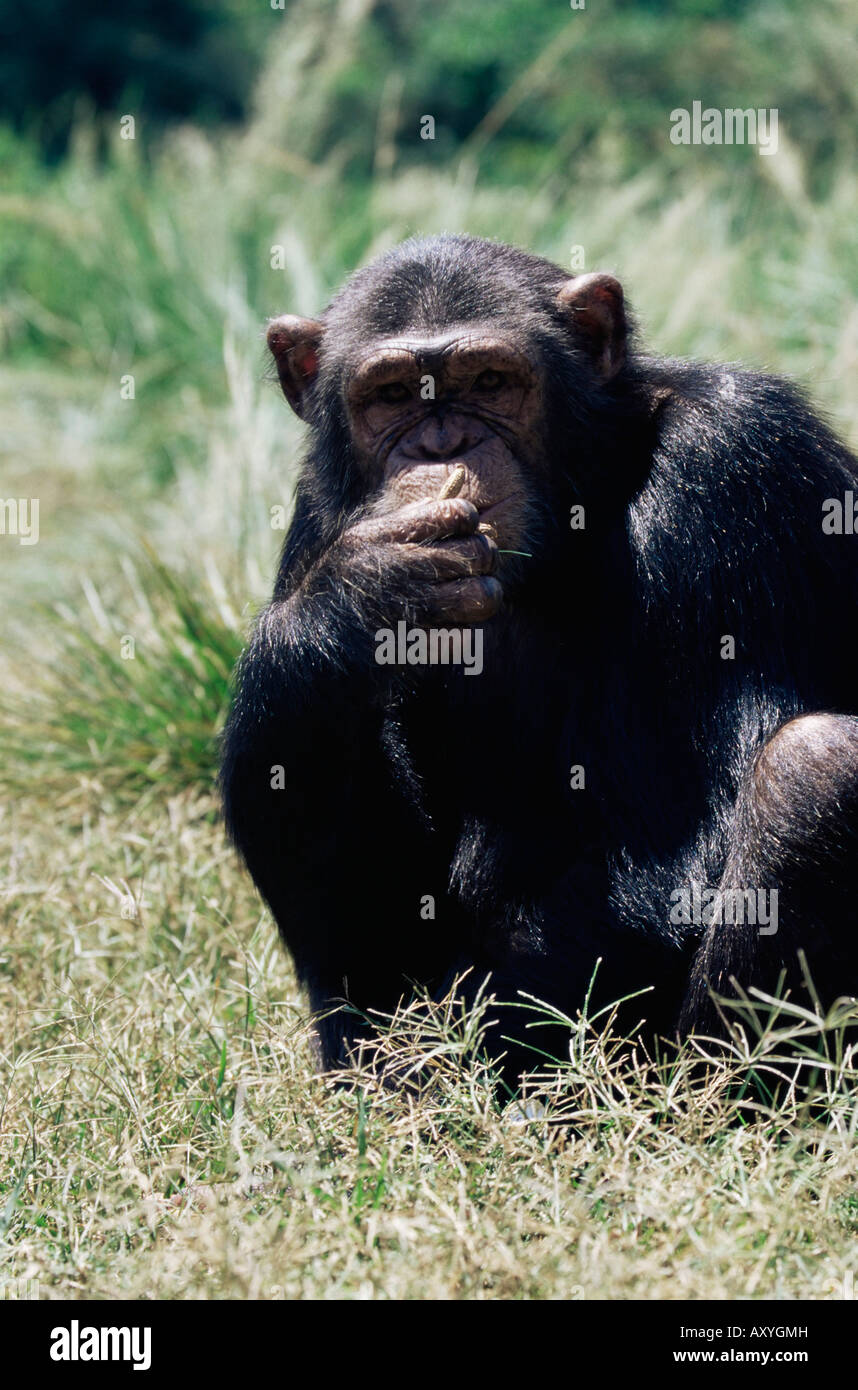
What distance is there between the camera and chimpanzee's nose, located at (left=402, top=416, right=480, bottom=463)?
4391mm

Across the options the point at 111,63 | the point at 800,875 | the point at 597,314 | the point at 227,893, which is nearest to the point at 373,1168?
the point at 800,875

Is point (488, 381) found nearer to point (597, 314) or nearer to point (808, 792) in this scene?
point (597, 314)

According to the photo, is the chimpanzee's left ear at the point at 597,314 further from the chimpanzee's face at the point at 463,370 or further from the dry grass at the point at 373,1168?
the dry grass at the point at 373,1168

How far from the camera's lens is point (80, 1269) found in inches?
128

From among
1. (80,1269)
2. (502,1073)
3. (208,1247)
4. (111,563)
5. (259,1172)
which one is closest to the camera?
(208,1247)

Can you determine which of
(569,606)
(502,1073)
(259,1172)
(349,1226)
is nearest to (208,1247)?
(349,1226)

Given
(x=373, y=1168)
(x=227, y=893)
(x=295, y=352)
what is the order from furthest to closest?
(x=227, y=893) < (x=295, y=352) < (x=373, y=1168)

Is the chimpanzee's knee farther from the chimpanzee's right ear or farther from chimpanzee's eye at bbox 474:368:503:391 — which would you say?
the chimpanzee's right ear

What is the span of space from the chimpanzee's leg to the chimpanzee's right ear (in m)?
2.08

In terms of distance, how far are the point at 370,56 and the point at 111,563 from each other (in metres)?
19.5

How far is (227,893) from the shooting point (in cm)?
561

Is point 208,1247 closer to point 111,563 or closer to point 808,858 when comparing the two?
point 808,858

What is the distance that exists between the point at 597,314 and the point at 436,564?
3.73ft

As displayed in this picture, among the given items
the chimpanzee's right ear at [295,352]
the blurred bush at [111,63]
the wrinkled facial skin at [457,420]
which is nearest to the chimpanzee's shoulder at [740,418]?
the wrinkled facial skin at [457,420]
